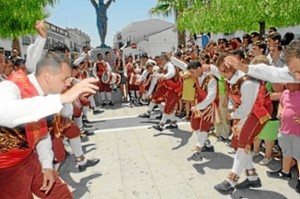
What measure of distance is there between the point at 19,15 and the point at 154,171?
444 inches

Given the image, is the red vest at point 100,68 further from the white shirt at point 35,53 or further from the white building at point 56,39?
the white building at point 56,39

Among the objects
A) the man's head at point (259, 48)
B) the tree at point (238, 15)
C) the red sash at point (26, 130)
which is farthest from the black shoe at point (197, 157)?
the tree at point (238, 15)

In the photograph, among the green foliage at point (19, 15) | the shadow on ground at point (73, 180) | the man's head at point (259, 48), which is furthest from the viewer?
the green foliage at point (19, 15)

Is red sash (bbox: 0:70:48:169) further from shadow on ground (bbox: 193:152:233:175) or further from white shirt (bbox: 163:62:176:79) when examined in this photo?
white shirt (bbox: 163:62:176:79)

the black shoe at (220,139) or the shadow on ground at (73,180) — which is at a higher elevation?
the black shoe at (220,139)

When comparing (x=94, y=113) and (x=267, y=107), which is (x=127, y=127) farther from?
(x=267, y=107)

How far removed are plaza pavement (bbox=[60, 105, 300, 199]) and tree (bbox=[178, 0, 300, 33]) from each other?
3091mm

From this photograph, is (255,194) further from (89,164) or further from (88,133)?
(88,133)

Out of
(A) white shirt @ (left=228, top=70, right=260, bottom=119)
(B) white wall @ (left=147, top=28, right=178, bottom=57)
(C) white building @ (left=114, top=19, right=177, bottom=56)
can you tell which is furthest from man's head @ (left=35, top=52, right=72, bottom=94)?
(B) white wall @ (left=147, top=28, right=178, bottom=57)

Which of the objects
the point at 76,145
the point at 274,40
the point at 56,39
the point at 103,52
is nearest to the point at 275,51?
the point at 274,40

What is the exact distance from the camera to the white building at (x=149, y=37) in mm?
40938

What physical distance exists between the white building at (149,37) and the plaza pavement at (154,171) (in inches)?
1194

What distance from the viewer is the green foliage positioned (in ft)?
42.4

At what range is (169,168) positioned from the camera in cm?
466
